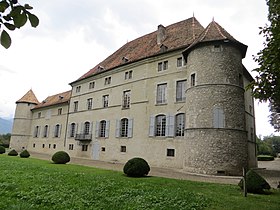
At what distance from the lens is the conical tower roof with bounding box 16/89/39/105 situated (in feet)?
135

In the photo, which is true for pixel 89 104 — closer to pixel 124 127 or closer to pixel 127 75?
pixel 127 75

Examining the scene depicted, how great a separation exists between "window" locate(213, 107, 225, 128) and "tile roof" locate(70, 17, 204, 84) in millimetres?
6274

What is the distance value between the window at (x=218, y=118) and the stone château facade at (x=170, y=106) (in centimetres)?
7

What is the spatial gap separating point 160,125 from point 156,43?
872 cm

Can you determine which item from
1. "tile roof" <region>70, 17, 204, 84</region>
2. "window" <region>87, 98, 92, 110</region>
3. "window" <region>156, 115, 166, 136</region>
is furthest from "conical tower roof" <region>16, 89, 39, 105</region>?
"window" <region>156, 115, 166, 136</region>

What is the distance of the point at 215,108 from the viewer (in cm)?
1634

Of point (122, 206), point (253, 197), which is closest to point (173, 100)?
point (253, 197)

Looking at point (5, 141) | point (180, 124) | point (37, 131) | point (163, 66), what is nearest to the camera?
point (180, 124)

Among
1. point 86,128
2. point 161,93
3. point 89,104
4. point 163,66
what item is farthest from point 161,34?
point 86,128

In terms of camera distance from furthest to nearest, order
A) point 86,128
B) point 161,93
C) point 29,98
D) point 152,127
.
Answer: point 29,98 → point 86,128 → point 161,93 → point 152,127

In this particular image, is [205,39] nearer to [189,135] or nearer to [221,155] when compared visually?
[189,135]

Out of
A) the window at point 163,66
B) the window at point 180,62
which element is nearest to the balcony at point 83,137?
the window at point 163,66

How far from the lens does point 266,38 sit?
9.49 m

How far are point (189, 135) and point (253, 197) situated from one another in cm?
867
